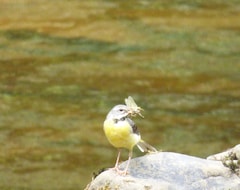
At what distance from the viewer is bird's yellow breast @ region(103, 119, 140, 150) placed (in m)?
5.09

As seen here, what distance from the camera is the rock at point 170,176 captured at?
209 inches

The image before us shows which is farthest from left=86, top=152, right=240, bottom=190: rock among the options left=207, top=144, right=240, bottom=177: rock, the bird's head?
the bird's head

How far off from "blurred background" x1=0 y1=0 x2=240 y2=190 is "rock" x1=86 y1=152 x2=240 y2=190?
5735 mm

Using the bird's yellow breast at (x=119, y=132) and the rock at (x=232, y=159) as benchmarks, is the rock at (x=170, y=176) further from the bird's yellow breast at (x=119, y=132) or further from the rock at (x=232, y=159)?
the bird's yellow breast at (x=119, y=132)

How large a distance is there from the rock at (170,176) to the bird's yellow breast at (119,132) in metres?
0.26

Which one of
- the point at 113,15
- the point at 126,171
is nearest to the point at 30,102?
the point at 113,15

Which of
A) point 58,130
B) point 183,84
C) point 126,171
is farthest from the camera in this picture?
point 183,84

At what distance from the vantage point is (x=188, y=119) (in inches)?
535

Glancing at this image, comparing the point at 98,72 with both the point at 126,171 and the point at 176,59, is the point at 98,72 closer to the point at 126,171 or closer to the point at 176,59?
the point at 176,59

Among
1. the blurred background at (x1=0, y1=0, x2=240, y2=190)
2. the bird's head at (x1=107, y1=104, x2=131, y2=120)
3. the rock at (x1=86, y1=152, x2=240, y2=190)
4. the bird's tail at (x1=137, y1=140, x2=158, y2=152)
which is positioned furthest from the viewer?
the blurred background at (x1=0, y1=0, x2=240, y2=190)

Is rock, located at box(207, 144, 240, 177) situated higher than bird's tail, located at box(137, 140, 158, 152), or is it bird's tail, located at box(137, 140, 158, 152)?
bird's tail, located at box(137, 140, 158, 152)

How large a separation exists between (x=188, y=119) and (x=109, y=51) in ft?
11.3

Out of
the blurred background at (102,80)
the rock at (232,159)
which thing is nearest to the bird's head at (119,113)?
the rock at (232,159)

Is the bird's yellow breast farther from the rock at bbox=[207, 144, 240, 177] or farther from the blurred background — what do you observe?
the blurred background
